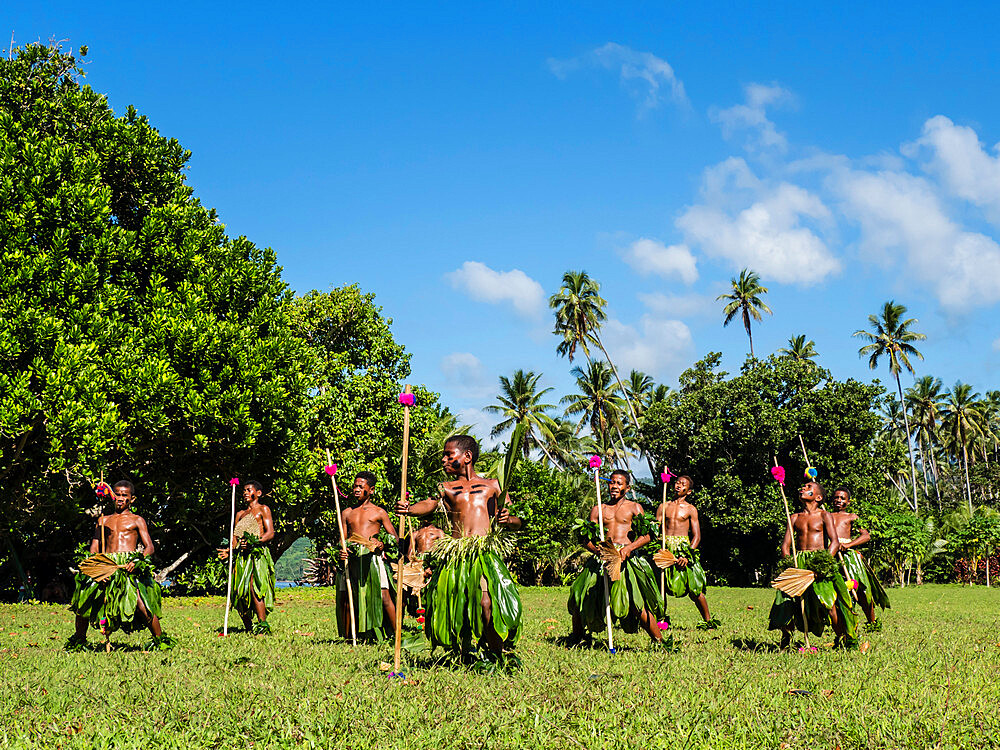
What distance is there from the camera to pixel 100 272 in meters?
17.2

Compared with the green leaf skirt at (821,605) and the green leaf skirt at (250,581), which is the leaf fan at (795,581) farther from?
the green leaf skirt at (250,581)

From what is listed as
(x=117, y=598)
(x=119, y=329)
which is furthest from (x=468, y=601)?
(x=119, y=329)

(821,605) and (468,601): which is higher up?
(468,601)

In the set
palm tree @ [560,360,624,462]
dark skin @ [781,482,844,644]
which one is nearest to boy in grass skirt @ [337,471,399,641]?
dark skin @ [781,482,844,644]

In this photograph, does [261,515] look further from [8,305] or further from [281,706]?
[8,305]

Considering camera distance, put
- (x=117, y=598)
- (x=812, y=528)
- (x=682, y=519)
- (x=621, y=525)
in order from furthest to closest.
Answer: (x=682, y=519) < (x=621, y=525) < (x=812, y=528) < (x=117, y=598)

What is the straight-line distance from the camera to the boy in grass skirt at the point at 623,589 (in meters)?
9.43

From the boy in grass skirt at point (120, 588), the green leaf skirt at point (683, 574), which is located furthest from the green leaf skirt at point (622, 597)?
the boy in grass skirt at point (120, 588)

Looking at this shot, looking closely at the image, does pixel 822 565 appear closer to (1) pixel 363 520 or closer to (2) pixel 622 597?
(2) pixel 622 597

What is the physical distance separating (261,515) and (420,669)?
16.0 ft

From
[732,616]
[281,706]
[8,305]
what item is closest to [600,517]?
[281,706]

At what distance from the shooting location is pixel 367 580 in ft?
33.0

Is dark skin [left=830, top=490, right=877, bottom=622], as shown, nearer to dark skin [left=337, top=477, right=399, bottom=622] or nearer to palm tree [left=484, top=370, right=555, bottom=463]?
dark skin [left=337, top=477, right=399, bottom=622]

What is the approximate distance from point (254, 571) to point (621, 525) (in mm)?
4902
